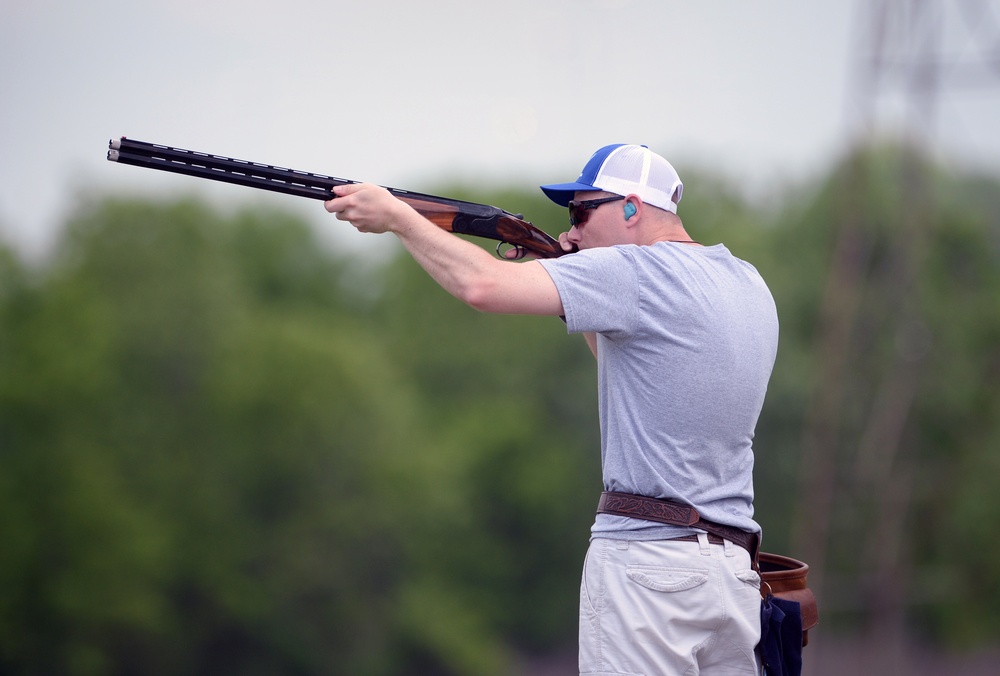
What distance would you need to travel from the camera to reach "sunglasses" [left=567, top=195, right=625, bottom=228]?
3.52m

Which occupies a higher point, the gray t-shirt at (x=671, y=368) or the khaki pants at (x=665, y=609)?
the gray t-shirt at (x=671, y=368)

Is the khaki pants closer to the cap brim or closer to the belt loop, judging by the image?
the belt loop

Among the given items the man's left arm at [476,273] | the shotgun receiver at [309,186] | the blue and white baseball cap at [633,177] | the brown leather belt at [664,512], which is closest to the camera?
the man's left arm at [476,273]

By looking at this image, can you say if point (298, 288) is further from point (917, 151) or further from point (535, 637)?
point (917, 151)

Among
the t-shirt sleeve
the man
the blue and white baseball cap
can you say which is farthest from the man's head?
the t-shirt sleeve

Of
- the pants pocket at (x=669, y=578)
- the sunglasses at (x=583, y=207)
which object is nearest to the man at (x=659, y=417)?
the pants pocket at (x=669, y=578)

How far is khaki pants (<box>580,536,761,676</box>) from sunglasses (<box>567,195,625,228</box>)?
109 cm

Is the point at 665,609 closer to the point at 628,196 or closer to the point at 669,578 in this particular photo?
the point at 669,578

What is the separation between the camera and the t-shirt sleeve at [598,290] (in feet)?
10.1

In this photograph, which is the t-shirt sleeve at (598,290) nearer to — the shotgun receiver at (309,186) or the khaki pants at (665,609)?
the khaki pants at (665,609)

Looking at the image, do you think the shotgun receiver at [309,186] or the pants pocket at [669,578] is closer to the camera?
the pants pocket at [669,578]

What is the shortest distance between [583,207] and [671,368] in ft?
2.31

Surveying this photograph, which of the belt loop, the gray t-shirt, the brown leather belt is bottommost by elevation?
the belt loop

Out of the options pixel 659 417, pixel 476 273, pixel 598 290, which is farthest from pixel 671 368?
pixel 476 273
